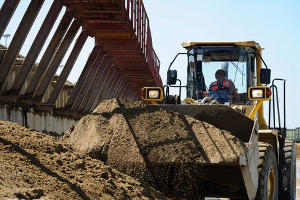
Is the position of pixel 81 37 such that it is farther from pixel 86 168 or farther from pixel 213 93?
pixel 86 168

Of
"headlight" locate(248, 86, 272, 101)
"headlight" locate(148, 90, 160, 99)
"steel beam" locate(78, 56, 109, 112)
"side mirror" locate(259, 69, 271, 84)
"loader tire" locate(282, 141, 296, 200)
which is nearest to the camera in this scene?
"headlight" locate(248, 86, 272, 101)

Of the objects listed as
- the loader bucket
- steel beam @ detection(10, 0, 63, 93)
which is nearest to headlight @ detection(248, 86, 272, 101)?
the loader bucket

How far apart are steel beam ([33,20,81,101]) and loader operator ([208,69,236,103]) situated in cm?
587

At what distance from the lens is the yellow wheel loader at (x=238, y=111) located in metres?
6.32

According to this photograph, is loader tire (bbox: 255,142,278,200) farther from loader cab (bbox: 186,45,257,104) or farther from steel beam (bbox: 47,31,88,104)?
steel beam (bbox: 47,31,88,104)

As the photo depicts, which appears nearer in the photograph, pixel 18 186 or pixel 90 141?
pixel 18 186

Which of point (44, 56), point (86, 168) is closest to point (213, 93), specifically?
point (86, 168)

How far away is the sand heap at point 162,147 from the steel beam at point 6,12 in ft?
15.4

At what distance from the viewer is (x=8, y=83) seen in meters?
14.0

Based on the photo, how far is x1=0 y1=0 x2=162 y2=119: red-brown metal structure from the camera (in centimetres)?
1178

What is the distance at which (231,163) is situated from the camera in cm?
590

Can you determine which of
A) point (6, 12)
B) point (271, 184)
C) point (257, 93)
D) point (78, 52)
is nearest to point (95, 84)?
point (78, 52)

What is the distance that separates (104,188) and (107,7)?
937cm

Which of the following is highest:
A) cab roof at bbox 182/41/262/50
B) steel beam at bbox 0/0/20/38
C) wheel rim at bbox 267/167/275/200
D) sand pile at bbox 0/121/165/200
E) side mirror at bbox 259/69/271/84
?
steel beam at bbox 0/0/20/38
